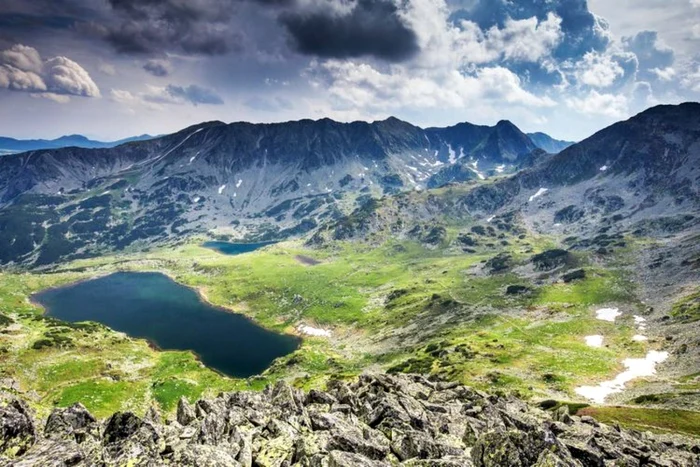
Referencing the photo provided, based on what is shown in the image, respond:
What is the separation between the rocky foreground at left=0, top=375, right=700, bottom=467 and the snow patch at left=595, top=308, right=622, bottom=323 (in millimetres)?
108141

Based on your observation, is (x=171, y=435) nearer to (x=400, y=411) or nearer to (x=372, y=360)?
(x=400, y=411)

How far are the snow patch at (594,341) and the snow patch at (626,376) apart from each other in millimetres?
13785

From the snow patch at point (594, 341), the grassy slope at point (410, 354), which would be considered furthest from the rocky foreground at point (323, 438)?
Answer: the snow patch at point (594, 341)

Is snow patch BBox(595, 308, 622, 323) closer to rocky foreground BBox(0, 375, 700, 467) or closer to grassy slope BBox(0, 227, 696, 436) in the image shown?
grassy slope BBox(0, 227, 696, 436)

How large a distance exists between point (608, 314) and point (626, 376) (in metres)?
61.3

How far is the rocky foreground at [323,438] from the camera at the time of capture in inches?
1182

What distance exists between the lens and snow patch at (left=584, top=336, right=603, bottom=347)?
128 m

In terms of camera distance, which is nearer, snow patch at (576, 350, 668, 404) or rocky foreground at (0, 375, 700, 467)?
rocky foreground at (0, 375, 700, 467)

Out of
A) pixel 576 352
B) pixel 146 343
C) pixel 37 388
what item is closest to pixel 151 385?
pixel 37 388

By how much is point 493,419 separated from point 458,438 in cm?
852

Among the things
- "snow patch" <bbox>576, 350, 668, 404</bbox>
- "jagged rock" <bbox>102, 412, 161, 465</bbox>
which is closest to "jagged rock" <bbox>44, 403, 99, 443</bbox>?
"jagged rock" <bbox>102, 412, 161, 465</bbox>

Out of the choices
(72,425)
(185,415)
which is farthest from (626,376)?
(72,425)

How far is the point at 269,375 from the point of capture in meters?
134

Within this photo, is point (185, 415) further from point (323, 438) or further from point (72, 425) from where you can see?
point (323, 438)
